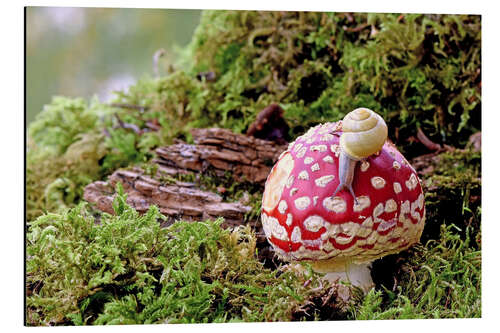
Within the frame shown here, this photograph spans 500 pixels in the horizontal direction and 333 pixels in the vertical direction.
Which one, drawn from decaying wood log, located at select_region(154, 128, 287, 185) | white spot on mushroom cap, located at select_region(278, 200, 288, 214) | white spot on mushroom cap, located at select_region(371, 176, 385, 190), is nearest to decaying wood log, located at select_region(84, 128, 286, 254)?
decaying wood log, located at select_region(154, 128, 287, 185)

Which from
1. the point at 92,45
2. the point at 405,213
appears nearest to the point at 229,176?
the point at 405,213

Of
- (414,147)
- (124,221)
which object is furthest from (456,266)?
(124,221)

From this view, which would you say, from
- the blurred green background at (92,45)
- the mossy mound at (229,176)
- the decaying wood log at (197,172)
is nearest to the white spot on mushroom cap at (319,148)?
the mossy mound at (229,176)

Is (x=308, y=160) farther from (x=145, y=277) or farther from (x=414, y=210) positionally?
(x=145, y=277)

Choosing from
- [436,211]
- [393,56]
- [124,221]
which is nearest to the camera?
[124,221]

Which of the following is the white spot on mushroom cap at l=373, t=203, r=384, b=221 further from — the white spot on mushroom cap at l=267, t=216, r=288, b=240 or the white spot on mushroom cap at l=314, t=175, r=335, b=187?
the white spot on mushroom cap at l=267, t=216, r=288, b=240

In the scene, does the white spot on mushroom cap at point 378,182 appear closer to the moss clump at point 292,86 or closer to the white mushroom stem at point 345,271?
the white mushroom stem at point 345,271
